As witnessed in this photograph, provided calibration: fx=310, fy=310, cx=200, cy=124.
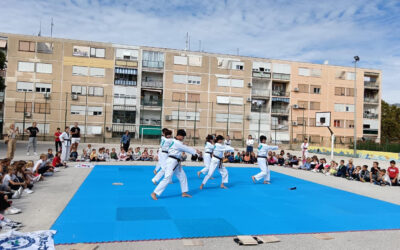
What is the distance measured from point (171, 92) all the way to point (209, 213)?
38.7 m

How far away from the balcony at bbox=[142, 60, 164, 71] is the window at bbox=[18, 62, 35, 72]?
14.4m

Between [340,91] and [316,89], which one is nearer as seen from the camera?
[316,89]

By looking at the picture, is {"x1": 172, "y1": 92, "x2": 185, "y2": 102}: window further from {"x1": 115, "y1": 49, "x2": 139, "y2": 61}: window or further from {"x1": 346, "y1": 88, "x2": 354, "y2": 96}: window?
{"x1": 346, "y1": 88, "x2": 354, "y2": 96}: window

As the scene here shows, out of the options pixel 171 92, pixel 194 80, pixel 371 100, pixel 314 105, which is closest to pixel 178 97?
pixel 171 92

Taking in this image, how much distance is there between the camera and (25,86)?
4038 cm

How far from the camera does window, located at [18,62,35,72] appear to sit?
40.3 m

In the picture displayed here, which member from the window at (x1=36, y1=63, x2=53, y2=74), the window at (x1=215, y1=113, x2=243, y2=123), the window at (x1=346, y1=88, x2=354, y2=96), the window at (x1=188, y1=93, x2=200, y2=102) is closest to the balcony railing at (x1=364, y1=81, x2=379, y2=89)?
the window at (x1=346, y1=88, x2=354, y2=96)

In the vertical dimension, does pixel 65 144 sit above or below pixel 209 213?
above

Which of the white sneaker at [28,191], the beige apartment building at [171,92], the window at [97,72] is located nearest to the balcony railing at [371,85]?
the beige apartment building at [171,92]

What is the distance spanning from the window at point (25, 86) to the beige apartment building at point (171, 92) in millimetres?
117

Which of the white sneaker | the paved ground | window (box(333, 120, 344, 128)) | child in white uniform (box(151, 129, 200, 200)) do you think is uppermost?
window (box(333, 120, 344, 128))

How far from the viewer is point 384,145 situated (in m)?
32.1

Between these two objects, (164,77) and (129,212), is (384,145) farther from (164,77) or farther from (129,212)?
(129,212)

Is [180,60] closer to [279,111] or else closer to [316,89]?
[279,111]
